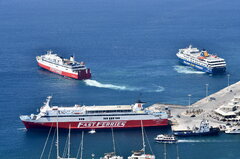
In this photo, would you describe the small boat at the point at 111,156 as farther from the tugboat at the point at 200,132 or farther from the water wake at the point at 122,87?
the water wake at the point at 122,87

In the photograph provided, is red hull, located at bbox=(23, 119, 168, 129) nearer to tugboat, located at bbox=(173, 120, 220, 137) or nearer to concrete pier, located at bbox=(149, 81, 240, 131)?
concrete pier, located at bbox=(149, 81, 240, 131)

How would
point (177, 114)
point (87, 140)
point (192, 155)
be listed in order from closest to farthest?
1. point (192, 155)
2. point (87, 140)
3. point (177, 114)

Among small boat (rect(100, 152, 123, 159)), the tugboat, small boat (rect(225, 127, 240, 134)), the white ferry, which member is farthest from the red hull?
small boat (rect(100, 152, 123, 159))

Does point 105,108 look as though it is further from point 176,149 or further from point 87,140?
point 176,149

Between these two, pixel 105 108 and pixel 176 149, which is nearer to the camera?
pixel 176 149

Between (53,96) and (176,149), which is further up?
(53,96)

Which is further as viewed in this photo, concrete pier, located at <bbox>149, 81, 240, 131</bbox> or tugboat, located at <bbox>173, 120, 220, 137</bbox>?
concrete pier, located at <bbox>149, 81, 240, 131</bbox>

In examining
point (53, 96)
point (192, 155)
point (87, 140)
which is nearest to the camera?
point (192, 155)

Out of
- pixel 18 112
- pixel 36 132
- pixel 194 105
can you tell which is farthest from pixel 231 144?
Answer: pixel 18 112
